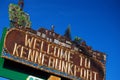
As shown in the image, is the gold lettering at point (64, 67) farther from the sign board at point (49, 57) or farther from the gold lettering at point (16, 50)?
the gold lettering at point (16, 50)

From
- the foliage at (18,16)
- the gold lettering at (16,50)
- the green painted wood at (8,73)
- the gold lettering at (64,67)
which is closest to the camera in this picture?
the green painted wood at (8,73)

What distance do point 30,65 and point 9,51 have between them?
55.3 inches

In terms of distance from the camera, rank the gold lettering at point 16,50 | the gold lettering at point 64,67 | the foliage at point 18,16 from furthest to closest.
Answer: the gold lettering at point 64,67, the foliage at point 18,16, the gold lettering at point 16,50

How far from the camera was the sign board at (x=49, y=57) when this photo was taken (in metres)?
18.6

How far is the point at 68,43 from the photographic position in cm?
2070

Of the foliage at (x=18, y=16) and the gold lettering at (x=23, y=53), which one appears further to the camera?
the foliage at (x=18, y=16)

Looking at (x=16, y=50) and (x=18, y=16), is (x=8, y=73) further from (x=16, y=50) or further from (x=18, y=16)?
(x=18, y=16)

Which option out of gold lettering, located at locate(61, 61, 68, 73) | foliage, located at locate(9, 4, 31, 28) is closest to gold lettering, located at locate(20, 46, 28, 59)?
foliage, located at locate(9, 4, 31, 28)

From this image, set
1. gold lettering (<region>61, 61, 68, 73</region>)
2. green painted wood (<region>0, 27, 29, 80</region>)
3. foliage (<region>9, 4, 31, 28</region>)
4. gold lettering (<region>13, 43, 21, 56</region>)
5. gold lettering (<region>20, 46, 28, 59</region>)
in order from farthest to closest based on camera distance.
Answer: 1. gold lettering (<region>61, 61, 68, 73</region>)
2. foliage (<region>9, 4, 31, 28</region>)
3. gold lettering (<region>20, 46, 28, 59</region>)
4. gold lettering (<region>13, 43, 21, 56</region>)
5. green painted wood (<region>0, 27, 29, 80</region>)

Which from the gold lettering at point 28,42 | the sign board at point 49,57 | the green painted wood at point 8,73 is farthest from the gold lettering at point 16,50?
the green painted wood at point 8,73

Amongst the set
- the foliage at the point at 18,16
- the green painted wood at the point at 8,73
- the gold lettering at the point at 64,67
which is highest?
the foliage at the point at 18,16

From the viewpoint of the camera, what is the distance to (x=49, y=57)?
19609 mm

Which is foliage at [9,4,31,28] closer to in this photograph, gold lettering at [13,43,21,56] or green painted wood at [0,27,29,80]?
green painted wood at [0,27,29,80]

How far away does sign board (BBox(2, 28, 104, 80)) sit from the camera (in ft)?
61.1
